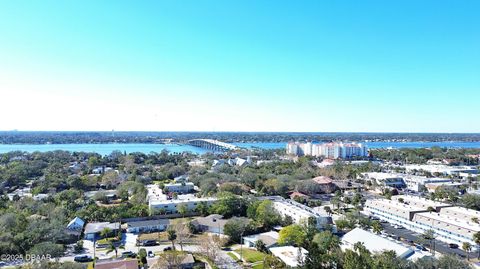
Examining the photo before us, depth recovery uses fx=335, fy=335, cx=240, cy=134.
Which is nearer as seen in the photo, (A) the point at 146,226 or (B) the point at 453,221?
(B) the point at 453,221

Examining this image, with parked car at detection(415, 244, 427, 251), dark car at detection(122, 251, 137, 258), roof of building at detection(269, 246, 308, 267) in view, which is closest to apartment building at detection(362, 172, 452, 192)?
parked car at detection(415, 244, 427, 251)

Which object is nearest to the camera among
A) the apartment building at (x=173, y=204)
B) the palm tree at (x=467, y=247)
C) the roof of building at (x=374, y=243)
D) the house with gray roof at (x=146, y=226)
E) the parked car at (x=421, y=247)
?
the roof of building at (x=374, y=243)

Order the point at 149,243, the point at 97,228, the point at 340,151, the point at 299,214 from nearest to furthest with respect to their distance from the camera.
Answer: the point at 149,243
the point at 97,228
the point at 299,214
the point at 340,151

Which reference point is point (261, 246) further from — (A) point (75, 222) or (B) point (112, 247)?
(A) point (75, 222)

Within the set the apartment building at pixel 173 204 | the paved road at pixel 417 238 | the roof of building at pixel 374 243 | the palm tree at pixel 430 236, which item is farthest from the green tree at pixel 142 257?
the palm tree at pixel 430 236

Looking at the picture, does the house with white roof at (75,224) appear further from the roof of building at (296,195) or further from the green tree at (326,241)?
the roof of building at (296,195)

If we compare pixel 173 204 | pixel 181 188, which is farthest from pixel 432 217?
pixel 181 188

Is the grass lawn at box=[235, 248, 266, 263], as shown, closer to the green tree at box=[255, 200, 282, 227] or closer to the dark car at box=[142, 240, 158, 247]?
the green tree at box=[255, 200, 282, 227]
